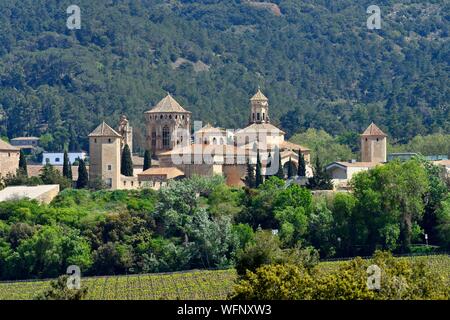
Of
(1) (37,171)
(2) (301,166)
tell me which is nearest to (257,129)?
(2) (301,166)

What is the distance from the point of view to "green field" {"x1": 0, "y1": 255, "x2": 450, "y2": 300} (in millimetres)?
50875

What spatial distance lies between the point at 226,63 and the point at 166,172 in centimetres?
9215

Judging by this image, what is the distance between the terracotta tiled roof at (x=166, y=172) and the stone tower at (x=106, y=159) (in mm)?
1408

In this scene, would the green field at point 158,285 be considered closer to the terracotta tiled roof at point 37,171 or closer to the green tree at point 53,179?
the green tree at point 53,179

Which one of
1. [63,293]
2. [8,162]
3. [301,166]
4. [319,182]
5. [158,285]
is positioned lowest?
[158,285]

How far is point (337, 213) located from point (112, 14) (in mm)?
108096

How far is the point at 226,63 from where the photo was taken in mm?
164000

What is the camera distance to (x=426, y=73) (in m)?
156

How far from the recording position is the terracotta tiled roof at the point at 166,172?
7231cm

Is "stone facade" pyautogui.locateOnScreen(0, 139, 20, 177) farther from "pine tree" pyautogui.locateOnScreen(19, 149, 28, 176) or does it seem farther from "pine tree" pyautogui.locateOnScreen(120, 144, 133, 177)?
"pine tree" pyautogui.locateOnScreen(120, 144, 133, 177)

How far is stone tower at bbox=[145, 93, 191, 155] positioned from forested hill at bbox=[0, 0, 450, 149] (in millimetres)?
35653

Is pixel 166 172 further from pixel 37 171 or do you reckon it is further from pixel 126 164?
pixel 37 171
